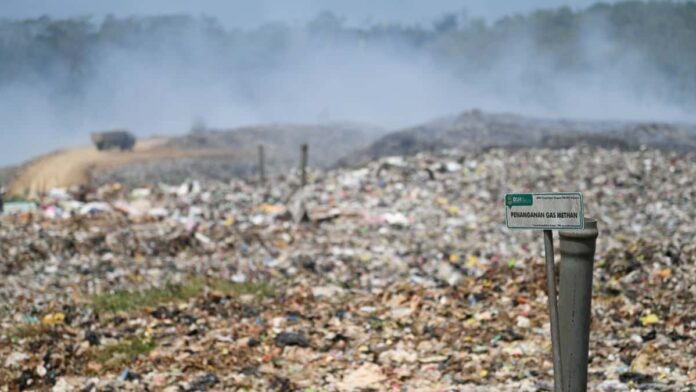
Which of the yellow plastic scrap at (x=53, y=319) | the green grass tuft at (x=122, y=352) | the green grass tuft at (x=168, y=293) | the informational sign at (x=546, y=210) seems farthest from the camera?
the green grass tuft at (x=168, y=293)

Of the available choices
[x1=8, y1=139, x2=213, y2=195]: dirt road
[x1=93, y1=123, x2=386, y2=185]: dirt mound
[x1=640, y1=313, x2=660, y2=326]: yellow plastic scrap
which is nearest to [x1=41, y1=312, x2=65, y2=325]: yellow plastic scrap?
[x1=640, y1=313, x2=660, y2=326]: yellow plastic scrap

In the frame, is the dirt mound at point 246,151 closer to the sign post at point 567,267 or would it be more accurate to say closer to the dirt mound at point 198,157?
the dirt mound at point 198,157

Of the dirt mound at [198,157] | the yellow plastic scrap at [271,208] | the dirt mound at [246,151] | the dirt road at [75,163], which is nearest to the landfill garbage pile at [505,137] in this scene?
the dirt mound at [246,151]

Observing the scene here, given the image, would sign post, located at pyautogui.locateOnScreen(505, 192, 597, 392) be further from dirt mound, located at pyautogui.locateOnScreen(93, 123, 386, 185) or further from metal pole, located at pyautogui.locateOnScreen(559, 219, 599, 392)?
dirt mound, located at pyautogui.locateOnScreen(93, 123, 386, 185)

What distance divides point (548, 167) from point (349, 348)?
971cm

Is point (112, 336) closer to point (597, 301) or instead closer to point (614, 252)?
point (597, 301)

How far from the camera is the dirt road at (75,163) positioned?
66.4 feet

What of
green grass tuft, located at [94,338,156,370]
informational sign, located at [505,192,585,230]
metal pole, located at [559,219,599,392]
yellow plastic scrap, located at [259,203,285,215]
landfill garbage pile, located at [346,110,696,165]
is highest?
landfill garbage pile, located at [346,110,696,165]

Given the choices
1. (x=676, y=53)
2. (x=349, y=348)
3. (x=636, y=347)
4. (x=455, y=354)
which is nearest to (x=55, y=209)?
(x=349, y=348)

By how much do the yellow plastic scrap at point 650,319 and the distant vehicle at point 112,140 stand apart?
22.2 meters

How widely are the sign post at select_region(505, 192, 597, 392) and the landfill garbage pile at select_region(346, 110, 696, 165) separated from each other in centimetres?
1423

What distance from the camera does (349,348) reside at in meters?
4.88

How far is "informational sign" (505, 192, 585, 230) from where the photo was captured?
2359mm

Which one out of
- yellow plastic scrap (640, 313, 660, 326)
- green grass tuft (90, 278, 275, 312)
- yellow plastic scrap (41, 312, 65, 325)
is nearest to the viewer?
yellow plastic scrap (640, 313, 660, 326)
